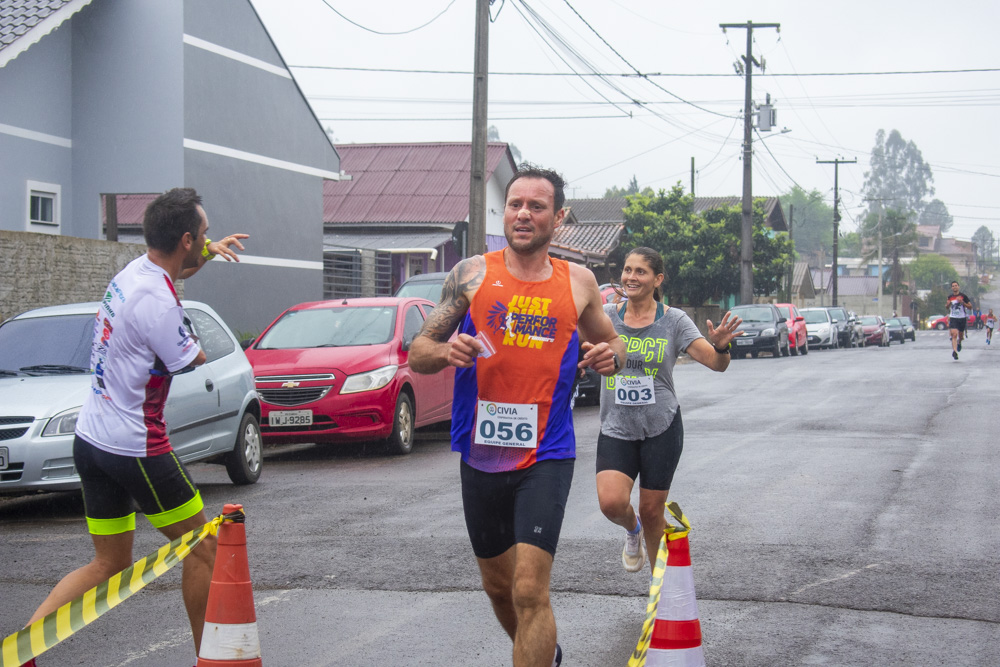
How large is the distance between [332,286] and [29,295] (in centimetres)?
1286

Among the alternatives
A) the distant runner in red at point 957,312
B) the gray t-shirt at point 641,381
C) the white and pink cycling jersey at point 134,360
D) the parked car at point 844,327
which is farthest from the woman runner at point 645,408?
the parked car at point 844,327

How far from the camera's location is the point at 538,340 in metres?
4.18

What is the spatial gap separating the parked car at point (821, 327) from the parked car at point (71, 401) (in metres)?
34.7

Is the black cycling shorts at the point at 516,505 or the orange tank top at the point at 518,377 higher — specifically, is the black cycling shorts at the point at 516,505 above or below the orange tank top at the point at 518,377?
below

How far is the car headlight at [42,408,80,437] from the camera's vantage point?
330 inches

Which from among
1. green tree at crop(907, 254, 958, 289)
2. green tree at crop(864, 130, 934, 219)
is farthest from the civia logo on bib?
green tree at crop(864, 130, 934, 219)

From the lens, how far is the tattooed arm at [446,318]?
4.15 metres

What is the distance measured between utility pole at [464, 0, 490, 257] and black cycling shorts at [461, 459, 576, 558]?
1446cm

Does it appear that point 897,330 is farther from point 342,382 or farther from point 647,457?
point 647,457

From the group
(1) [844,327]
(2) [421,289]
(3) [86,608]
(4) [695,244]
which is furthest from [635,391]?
(1) [844,327]

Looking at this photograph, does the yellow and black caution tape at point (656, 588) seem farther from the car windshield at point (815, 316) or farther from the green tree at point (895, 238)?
the green tree at point (895, 238)

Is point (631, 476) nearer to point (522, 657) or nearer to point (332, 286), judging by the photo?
point (522, 657)

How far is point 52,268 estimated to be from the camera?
1484cm

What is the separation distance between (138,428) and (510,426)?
151cm
